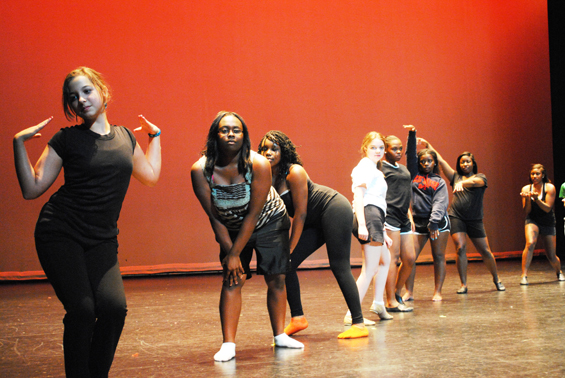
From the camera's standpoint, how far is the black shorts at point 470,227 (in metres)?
5.57

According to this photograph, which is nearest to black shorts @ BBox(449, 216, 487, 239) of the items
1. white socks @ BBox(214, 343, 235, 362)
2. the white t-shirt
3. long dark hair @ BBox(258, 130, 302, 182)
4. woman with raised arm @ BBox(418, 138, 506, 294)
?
woman with raised arm @ BBox(418, 138, 506, 294)

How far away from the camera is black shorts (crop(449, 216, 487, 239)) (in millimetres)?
5574

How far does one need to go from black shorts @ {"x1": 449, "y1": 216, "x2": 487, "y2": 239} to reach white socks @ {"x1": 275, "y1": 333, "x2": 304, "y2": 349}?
311 centimetres

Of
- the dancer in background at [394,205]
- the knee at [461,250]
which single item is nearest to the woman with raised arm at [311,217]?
the dancer in background at [394,205]

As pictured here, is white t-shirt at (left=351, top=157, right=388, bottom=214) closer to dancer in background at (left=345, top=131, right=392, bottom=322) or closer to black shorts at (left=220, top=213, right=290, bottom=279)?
dancer in background at (left=345, top=131, right=392, bottom=322)

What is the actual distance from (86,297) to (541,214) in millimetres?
5538

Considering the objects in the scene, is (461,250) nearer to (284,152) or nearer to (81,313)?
(284,152)

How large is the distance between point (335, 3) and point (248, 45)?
4.92ft

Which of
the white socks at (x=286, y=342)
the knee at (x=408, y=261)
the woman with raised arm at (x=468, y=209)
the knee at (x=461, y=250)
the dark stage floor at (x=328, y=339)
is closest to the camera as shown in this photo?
the dark stage floor at (x=328, y=339)

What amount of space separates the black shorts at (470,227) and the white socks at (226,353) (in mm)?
3476

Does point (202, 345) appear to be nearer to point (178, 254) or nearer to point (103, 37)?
point (178, 254)

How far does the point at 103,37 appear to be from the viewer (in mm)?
7531

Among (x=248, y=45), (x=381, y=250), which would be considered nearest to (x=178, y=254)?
(x=248, y=45)

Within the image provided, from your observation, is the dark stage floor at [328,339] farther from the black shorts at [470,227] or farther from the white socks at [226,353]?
the black shorts at [470,227]
